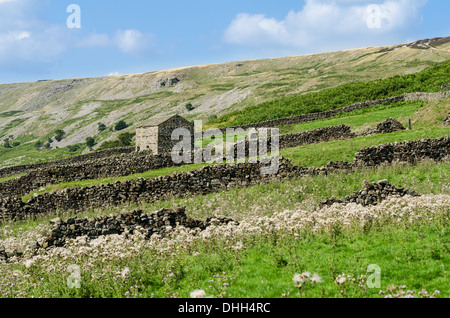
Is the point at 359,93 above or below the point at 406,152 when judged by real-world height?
above

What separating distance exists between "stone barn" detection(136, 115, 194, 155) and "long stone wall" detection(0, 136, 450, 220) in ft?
81.3

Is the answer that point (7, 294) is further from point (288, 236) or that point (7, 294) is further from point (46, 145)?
point (46, 145)

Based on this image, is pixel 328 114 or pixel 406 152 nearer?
pixel 406 152

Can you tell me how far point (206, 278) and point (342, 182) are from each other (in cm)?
1428

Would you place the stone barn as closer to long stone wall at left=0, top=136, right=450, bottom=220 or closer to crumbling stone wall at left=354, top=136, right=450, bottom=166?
long stone wall at left=0, top=136, right=450, bottom=220

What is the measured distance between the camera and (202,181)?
2370 centimetres

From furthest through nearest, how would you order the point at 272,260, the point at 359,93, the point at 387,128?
the point at 359,93 → the point at 387,128 → the point at 272,260

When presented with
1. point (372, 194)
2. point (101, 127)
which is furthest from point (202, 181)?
point (101, 127)

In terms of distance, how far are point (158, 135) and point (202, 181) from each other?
27.0m

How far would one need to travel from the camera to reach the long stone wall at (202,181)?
22.9 m

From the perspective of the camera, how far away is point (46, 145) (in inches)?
6511

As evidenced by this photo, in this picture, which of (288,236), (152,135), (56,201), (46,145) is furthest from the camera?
(46,145)

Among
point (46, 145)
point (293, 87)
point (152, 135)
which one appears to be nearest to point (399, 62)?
point (293, 87)

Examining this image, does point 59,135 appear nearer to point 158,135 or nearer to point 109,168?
point 158,135
